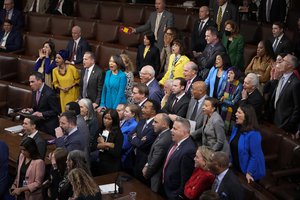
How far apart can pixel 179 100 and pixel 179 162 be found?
125cm

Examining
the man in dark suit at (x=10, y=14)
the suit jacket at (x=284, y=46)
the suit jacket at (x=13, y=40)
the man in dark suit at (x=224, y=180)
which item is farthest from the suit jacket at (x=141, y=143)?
the man in dark suit at (x=10, y=14)

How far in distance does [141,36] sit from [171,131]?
409cm

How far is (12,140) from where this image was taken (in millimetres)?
5629

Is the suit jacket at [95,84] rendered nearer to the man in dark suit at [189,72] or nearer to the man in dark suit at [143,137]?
the man in dark suit at [189,72]

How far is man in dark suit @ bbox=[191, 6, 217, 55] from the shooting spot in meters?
7.18

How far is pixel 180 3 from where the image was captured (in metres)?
10.3

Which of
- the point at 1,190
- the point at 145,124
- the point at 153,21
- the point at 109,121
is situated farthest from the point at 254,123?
the point at 153,21

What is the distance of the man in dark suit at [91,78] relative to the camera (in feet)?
22.0

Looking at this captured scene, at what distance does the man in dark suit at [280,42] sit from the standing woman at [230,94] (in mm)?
1079

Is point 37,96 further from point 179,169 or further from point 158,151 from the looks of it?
point 179,169

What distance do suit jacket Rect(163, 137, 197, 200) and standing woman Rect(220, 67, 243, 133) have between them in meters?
1.13

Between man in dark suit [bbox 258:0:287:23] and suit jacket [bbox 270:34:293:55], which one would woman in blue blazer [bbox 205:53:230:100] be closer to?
suit jacket [bbox 270:34:293:55]

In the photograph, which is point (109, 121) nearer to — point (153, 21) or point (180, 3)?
point (153, 21)

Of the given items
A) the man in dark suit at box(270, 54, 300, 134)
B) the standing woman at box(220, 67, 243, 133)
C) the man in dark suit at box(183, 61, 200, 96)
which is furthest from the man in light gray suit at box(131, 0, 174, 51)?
Answer: the man in dark suit at box(270, 54, 300, 134)
